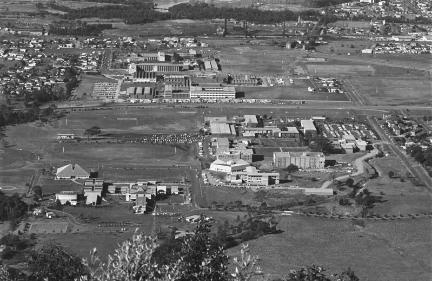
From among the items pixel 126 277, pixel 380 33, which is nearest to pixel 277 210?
pixel 126 277

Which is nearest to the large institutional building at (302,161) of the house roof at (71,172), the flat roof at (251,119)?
the flat roof at (251,119)

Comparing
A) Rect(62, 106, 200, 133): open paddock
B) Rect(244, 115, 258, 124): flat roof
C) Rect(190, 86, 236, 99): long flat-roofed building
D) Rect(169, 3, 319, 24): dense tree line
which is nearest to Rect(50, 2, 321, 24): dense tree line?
Rect(169, 3, 319, 24): dense tree line

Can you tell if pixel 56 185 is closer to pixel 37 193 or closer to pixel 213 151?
pixel 37 193

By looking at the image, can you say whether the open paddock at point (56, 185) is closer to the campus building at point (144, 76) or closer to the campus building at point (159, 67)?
the campus building at point (144, 76)

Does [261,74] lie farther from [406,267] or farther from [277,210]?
[406,267]

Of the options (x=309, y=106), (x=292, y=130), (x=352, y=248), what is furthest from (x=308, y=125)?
(x=352, y=248)

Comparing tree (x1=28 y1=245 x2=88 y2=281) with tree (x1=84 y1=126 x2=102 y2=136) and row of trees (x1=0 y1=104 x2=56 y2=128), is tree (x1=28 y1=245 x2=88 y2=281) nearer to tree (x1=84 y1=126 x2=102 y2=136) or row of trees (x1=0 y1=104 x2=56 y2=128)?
tree (x1=84 y1=126 x2=102 y2=136)
